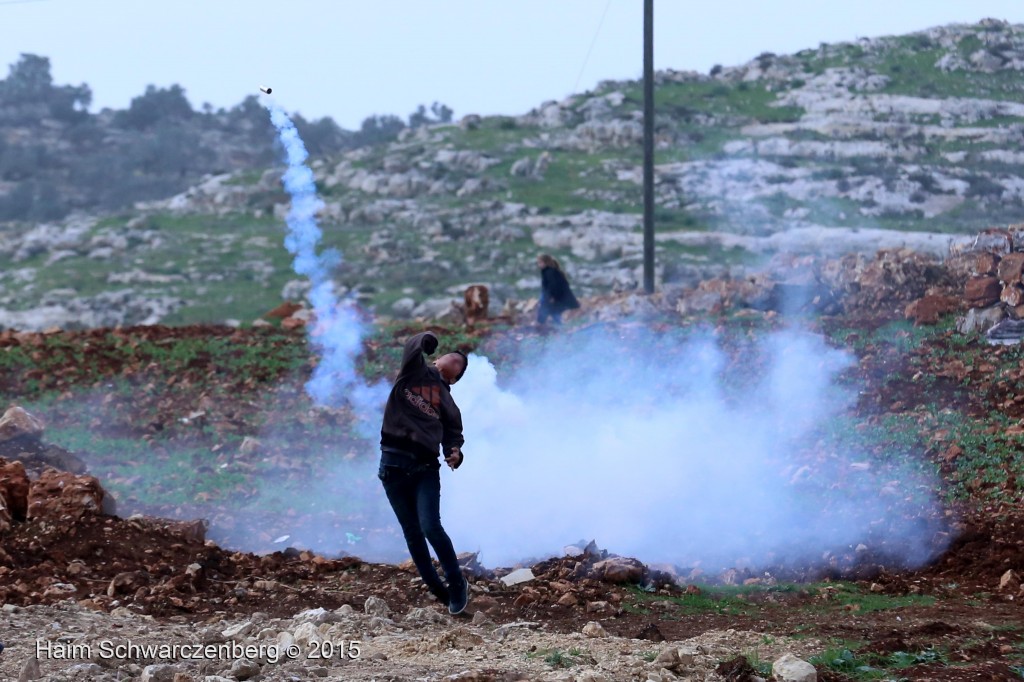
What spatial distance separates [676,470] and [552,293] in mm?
7203

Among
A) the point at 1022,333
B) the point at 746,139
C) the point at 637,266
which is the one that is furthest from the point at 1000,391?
the point at 746,139

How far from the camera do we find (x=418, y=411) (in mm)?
7391

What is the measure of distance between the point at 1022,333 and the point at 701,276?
1729cm

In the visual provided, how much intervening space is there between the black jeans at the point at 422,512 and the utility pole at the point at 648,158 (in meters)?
13.0

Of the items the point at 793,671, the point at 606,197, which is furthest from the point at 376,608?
the point at 606,197

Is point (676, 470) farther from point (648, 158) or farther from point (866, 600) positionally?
point (648, 158)

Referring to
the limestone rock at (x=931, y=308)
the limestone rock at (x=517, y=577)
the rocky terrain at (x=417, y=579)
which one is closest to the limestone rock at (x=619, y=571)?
the rocky terrain at (x=417, y=579)

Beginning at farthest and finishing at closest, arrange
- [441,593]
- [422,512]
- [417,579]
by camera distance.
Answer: [417,579] < [441,593] < [422,512]

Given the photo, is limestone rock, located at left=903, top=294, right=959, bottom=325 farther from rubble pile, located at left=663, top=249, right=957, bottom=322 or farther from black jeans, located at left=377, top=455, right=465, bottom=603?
black jeans, located at left=377, top=455, right=465, bottom=603

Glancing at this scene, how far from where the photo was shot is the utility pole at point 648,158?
20.3m

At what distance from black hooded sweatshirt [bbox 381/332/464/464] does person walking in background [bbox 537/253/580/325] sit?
34.1 feet

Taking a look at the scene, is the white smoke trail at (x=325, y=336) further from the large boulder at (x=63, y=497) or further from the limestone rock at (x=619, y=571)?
the limestone rock at (x=619, y=571)

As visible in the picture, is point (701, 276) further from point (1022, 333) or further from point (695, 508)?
point (695, 508)

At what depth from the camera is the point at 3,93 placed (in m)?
71.2
